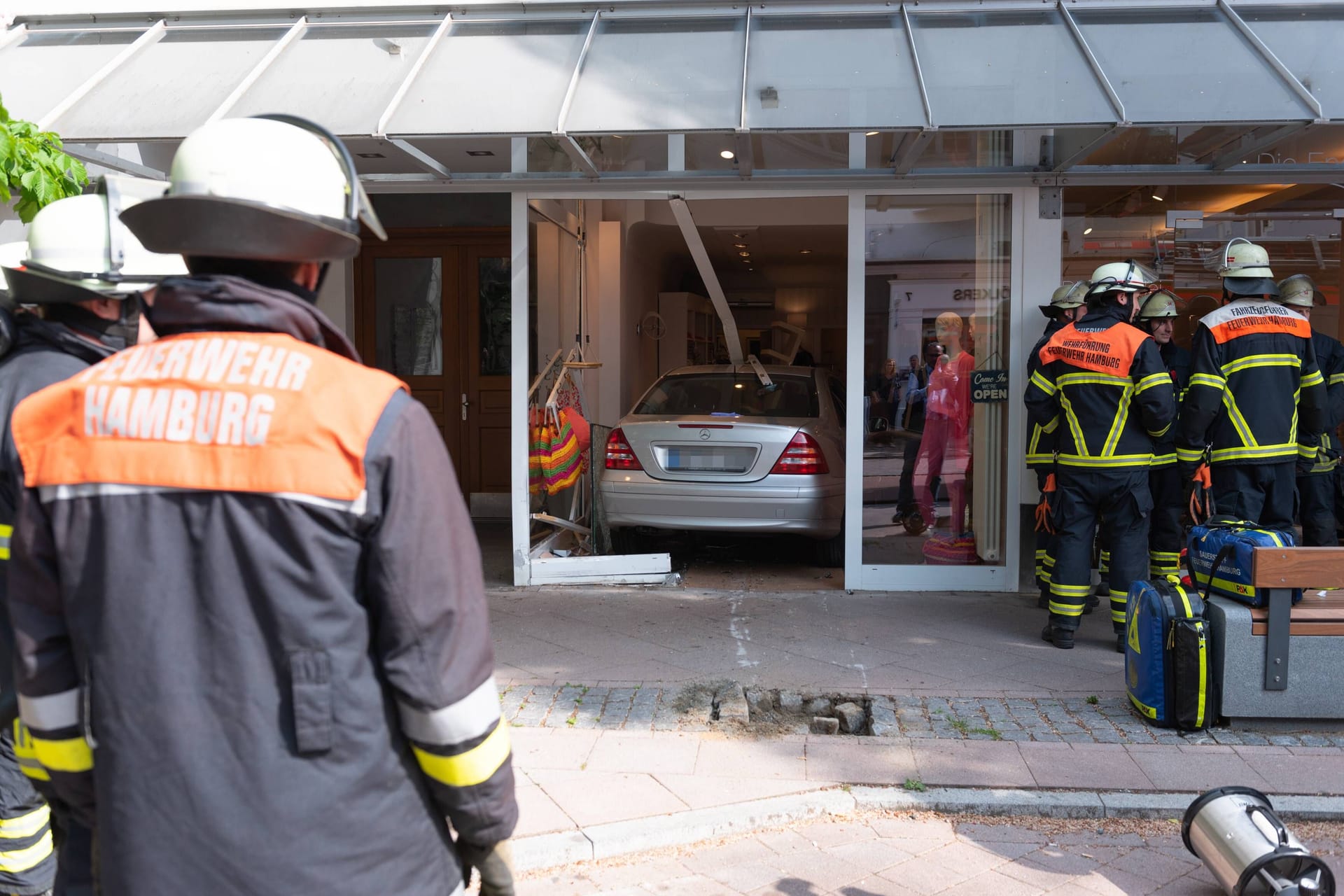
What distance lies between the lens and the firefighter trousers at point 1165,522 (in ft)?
21.4

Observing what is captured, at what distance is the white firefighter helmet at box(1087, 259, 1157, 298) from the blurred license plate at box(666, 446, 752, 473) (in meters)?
2.67

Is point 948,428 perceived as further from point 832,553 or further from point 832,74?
point 832,74

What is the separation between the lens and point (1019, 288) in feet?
24.1

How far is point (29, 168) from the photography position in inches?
186

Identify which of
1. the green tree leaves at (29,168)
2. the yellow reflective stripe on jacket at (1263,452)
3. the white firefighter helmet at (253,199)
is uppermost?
the green tree leaves at (29,168)

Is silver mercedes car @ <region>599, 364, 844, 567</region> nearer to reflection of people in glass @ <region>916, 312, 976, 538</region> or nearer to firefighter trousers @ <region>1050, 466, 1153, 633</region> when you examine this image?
reflection of people in glass @ <region>916, 312, 976, 538</region>

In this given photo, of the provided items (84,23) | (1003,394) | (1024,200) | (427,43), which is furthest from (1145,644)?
(84,23)

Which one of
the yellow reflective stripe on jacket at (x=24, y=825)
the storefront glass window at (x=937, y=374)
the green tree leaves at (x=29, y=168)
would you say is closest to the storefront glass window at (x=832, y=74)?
the storefront glass window at (x=937, y=374)

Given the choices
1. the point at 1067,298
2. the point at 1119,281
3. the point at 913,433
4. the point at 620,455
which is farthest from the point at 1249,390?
the point at 620,455

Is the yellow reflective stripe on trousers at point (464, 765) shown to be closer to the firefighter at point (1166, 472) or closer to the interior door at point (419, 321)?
the firefighter at point (1166, 472)

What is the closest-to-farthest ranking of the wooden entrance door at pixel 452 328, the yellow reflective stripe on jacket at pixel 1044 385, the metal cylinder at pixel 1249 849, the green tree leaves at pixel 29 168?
the metal cylinder at pixel 1249 849 → the green tree leaves at pixel 29 168 → the yellow reflective stripe on jacket at pixel 1044 385 → the wooden entrance door at pixel 452 328

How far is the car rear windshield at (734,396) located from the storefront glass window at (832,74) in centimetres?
267

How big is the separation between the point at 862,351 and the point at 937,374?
565 millimetres

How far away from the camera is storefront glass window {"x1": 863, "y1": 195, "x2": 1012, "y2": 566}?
7426 mm
